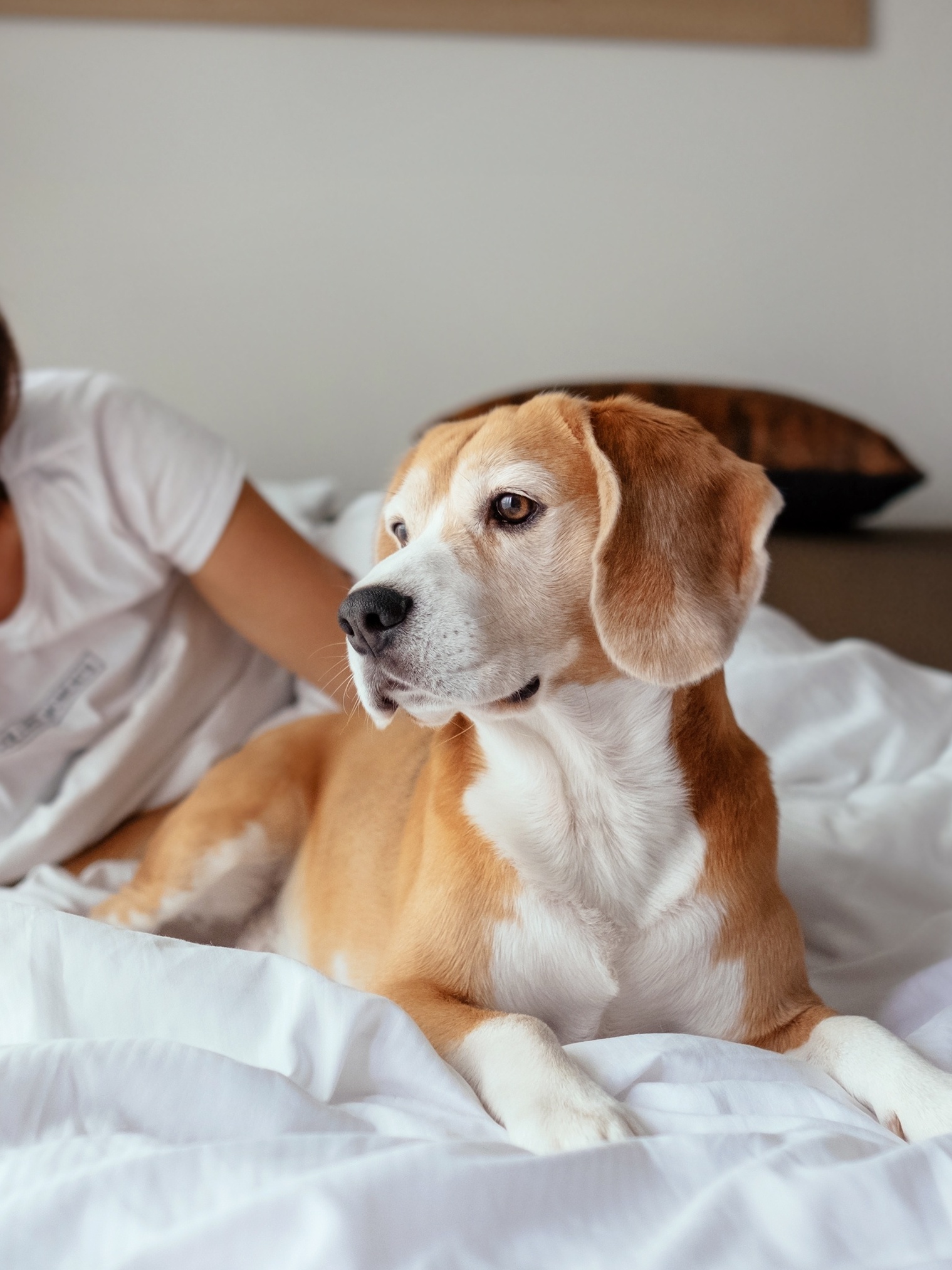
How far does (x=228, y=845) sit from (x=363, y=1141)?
0.75 meters

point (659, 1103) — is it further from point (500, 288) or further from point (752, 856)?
point (500, 288)

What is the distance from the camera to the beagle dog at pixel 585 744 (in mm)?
936

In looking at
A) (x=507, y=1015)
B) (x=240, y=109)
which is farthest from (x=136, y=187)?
(x=507, y=1015)

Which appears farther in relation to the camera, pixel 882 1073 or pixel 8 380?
pixel 8 380

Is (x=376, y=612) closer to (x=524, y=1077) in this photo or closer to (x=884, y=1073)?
(x=524, y=1077)

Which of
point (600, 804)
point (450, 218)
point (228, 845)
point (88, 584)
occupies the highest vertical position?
point (450, 218)

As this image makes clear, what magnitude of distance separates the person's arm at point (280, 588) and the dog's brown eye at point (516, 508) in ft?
2.04

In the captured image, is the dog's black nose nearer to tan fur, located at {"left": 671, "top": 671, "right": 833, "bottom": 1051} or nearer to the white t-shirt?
tan fur, located at {"left": 671, "top": 671, "right": 833, "bottom": 1051}

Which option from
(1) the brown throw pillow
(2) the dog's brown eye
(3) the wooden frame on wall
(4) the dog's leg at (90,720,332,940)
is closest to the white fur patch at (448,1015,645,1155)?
(2) the dog's brown eye

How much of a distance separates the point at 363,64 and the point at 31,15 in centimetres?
72

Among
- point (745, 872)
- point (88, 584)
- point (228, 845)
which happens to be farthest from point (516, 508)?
point (88, 584)

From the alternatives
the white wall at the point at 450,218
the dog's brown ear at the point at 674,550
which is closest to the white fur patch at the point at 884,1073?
the dog's brown ear at the point at 674,550

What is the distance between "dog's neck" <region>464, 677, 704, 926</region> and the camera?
3.32ft

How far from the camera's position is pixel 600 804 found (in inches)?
40.7
